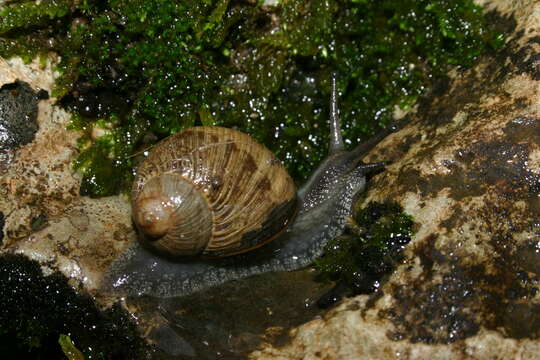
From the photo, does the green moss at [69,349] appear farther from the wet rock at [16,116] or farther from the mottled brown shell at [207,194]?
the wet rock at [16,116]

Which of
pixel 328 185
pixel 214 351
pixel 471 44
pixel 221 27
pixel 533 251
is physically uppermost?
pixel 221 27

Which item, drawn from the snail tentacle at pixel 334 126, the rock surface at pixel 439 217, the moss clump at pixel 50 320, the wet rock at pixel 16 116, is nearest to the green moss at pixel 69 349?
the moss clump at pixel 50 320

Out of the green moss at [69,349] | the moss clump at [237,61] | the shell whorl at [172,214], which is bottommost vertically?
the green moss at [69,349]

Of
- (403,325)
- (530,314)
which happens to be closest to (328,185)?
(403,325)

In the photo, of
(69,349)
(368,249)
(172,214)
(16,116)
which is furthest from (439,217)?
(16,116)

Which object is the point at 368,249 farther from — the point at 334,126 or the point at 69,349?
the point at 69,349

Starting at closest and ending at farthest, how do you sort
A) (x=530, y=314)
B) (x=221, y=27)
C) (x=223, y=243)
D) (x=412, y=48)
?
1. (x=530, y=314)
2. (x=223, y=243)
3. (x=221, y=27)
4. (x=412, y=48)

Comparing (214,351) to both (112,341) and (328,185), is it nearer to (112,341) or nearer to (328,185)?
(112,341)
